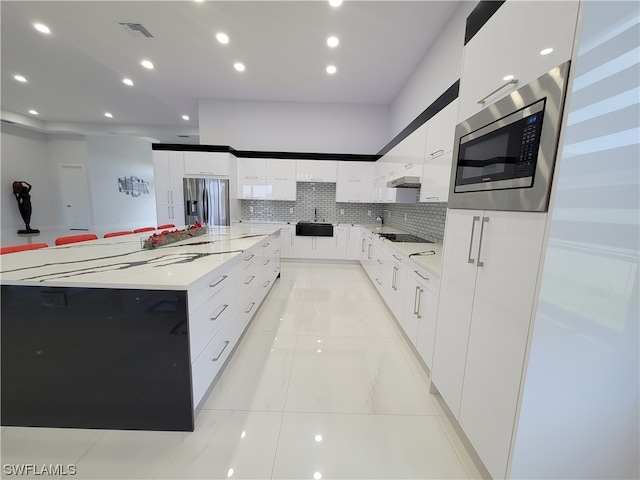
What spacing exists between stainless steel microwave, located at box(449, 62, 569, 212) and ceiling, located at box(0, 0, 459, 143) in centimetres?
228

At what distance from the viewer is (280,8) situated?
103 inches

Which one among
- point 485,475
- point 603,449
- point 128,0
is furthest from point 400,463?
point 128,0

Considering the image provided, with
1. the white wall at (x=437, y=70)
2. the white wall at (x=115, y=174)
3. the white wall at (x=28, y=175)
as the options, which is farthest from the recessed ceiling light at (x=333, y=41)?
the white wall at (x=28, y=175)

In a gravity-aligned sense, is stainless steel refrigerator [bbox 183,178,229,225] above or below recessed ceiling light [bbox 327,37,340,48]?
below

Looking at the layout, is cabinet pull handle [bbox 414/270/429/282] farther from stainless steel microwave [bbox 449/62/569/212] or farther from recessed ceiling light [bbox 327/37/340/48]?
recessed ceiling light [bbox 327/37/340/48]

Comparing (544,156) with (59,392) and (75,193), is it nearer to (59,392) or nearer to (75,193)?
(59,392)

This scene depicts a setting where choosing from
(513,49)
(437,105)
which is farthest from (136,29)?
(513,49)

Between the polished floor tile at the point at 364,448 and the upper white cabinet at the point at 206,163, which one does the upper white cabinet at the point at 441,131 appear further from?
the upper white cabinet at the point at 206,163

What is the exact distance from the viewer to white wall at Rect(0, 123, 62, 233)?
24.1ft

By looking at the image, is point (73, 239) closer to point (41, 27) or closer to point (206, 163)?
point (206, 163)

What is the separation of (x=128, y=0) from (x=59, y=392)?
3.71 metres

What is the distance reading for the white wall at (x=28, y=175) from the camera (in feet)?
24.1

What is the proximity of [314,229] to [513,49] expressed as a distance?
4.13m

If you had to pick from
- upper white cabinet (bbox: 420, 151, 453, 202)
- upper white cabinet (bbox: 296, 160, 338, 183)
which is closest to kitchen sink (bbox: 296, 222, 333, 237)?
upper white cabinet (bbox: 296, 160, 338, 183)
